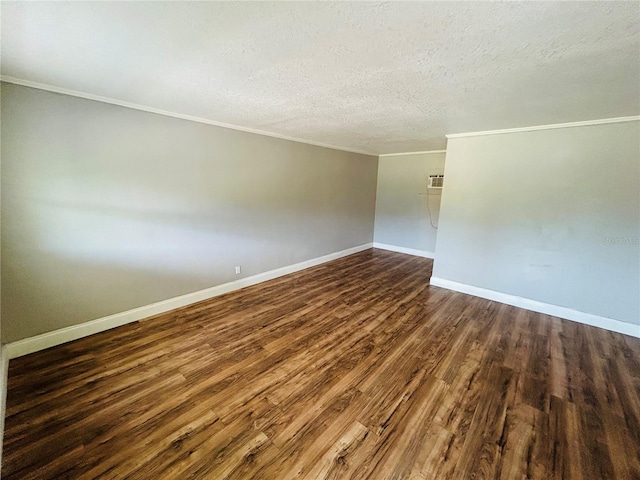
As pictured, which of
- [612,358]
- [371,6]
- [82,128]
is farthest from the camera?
[612,358]

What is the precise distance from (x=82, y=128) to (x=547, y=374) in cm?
473

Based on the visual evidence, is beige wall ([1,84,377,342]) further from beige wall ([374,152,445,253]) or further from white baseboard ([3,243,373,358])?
beige wall ([374,152,445,253])

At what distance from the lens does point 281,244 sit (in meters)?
4.45

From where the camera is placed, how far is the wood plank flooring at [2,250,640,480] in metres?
1.50

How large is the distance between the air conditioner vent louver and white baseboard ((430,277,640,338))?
7.32ft

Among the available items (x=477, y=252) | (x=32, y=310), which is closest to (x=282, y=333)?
(x=32, y=310)

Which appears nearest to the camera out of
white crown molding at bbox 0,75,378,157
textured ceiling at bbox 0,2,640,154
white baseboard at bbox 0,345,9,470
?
textured ceiling at bbox 0,2,640,154

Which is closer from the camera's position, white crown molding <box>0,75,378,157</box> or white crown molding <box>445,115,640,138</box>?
white crown molding <box>0,75,378,157</box>

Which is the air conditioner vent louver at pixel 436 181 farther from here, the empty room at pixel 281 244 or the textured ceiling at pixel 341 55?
the textured ceiling at pixel 341 55

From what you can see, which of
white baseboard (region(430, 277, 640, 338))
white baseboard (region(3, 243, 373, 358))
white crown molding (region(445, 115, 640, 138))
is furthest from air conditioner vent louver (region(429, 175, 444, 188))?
white baseboard (region(3, 243, 373, 358))

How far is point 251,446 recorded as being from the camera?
1.58m

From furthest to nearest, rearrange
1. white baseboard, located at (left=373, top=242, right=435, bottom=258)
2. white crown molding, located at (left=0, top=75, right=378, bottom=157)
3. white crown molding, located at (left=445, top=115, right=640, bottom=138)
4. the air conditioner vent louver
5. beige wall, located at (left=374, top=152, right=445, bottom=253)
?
white baseboard, located at (left=373, top=242, right=435, bottom=258), beige wall, located at (left=374, top=152, right=445, bottom=253), the air conditioner vent louver, white crown molding, located at (left=445, top=115, right=640, bottom=138), white crown molding, located at (left=0, top=75, right=378, bottom=157)

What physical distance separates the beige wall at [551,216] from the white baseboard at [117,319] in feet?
10.3

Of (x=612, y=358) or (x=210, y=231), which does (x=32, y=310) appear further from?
(x=612, y=358)
